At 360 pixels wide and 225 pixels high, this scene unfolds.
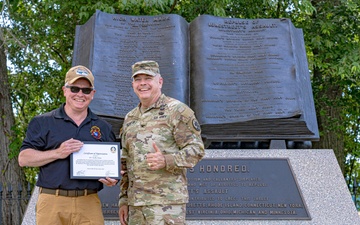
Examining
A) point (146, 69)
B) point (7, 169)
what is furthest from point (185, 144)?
point (7, 169)

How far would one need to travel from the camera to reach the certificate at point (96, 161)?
3.77m

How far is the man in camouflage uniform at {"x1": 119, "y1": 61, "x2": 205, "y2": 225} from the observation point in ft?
12.1

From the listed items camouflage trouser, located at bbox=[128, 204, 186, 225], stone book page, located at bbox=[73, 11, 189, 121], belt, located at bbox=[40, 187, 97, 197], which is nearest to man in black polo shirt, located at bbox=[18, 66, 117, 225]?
belt, located at bbox=[40, 187, 97, 197]

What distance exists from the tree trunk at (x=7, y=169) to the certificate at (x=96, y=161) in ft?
19.2

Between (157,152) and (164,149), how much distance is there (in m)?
0.20

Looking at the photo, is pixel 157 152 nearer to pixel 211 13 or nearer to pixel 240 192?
pixel 240 192

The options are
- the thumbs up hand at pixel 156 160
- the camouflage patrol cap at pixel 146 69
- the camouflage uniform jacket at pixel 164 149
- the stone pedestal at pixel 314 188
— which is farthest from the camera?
the stone pedestal at pixel 314 188

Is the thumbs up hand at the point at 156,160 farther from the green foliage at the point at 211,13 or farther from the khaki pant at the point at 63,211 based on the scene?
the green foliage at the point at 211,13

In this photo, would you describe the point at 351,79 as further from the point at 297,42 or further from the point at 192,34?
the point at 192,34

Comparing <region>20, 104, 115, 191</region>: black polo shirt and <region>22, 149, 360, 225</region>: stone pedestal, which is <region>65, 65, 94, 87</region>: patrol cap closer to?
<region>20, 104, 115, 191</region>: black polo shirt

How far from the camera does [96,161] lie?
3.83 metres

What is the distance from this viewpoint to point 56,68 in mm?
12445


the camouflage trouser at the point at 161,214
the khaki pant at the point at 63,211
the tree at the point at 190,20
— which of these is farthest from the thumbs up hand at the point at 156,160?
the tree at the point at 190,20

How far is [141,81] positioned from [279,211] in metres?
2.17
